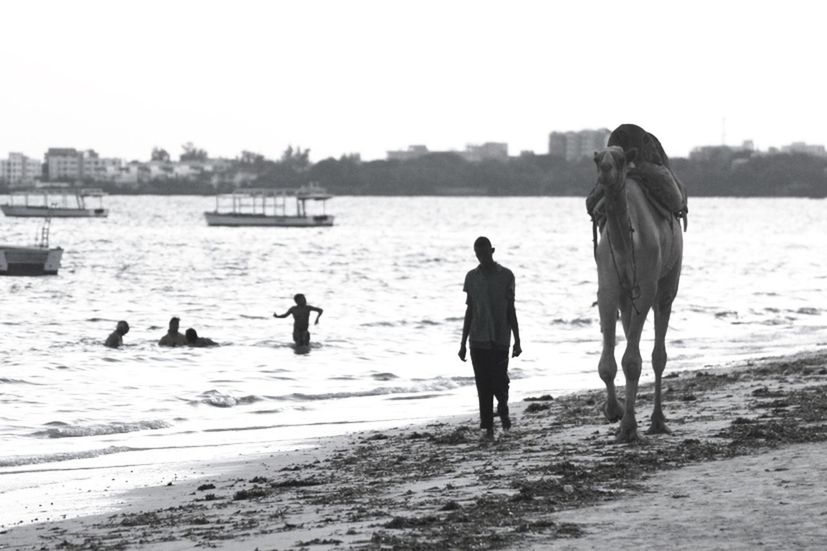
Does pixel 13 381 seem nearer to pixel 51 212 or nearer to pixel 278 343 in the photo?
pixel 278 343

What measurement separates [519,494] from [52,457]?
7229mm

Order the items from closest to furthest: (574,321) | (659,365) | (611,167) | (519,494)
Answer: (519,494)
(611,167)
(659,365)
(574,321)

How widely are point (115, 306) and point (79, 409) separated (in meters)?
29.1

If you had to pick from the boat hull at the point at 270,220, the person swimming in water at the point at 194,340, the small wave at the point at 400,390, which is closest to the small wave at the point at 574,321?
the person swimming in water at the point at 194,340

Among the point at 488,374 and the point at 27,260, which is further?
the point at 27,260

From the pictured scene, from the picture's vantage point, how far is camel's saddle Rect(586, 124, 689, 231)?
1186 centimetres

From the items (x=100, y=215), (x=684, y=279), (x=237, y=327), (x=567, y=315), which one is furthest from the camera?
(x=100, y=215)

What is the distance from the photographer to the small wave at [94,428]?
17.5 meters

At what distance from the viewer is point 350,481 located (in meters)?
10.9

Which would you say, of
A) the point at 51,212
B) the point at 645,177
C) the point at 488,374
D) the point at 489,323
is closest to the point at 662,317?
the point at 645,177

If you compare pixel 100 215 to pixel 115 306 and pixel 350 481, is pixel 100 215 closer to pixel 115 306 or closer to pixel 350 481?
pixel 115 306

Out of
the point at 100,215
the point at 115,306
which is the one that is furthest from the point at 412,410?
the point at 100,215

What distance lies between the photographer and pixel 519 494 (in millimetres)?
9062

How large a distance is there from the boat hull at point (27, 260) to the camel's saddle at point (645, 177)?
49.5 m
